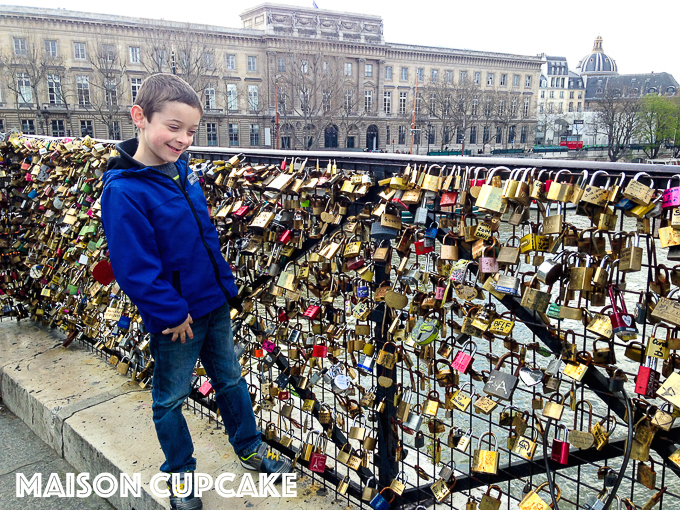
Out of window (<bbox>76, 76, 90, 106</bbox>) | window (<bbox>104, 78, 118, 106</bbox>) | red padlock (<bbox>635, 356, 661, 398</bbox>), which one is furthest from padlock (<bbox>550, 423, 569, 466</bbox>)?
window (<bbox>76, 76, 90, 106</bbox>)

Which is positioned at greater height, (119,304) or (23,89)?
(23,89)

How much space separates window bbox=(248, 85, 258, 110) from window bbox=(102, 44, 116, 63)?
12.5 meters

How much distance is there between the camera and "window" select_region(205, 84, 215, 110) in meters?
49.3

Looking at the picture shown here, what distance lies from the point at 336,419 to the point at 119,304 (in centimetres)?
172

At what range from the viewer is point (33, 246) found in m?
4.30

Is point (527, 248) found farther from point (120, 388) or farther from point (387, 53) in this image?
point (387, 53)

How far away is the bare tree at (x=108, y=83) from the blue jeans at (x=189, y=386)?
42298 mm

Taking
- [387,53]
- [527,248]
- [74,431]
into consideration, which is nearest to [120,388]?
[74,431]

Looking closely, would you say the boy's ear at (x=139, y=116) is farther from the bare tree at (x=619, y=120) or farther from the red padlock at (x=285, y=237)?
the bare tree at (x=619, y=120)

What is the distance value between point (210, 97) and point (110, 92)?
10.6m

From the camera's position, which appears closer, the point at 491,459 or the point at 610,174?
the point at 610,174

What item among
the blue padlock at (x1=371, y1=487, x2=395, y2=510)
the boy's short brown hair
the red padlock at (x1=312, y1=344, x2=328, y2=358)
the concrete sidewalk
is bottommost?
the concrete sidewalk

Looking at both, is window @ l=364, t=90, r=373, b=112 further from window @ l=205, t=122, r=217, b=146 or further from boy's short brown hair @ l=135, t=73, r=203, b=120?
boy's short brown hair @ l=135, t=73, r=203, b=120

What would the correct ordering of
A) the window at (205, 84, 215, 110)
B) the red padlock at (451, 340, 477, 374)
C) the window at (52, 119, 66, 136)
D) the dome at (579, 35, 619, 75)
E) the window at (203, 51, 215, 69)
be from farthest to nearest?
the dome at (579, 35, 619, 75), the window at (205, 84, 215, 110), the window at (203, 51, 215, 69), the window at (52, 119, 66, 136), the red padlock at (451, 340, 477, 374)
